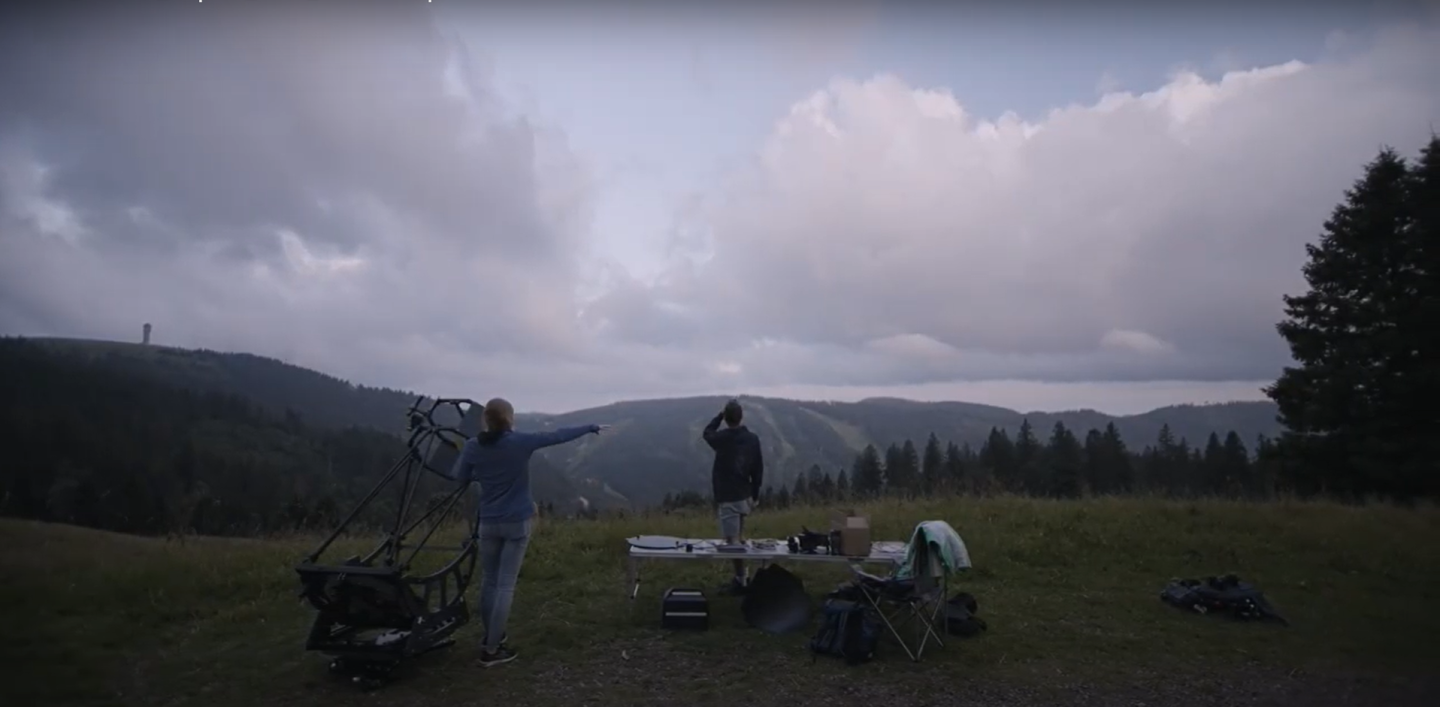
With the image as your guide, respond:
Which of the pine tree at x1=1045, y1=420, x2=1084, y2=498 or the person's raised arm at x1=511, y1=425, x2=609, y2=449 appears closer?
the person's raised arm at x1=511, y1=425, x2=609, y2=449

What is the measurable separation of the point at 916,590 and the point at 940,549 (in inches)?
17.7

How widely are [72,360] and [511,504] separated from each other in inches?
2056

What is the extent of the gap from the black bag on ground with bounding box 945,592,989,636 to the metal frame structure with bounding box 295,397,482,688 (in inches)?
159

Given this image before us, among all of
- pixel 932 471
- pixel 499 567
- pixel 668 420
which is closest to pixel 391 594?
pixel 499 567

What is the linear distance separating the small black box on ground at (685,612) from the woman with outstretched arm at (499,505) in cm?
143

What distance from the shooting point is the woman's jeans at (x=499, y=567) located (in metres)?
5.93

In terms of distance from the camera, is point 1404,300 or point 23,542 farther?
point 1404,300

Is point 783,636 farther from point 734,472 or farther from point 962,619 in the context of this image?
point 734,472

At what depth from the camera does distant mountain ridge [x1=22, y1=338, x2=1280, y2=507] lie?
72000 millimetres

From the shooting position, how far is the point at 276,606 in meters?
8.04

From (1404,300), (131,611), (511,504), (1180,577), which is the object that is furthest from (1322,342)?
(131,611)

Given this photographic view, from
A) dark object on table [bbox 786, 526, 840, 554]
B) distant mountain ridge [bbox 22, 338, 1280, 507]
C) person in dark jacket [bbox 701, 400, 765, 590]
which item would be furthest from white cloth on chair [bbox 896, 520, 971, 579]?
distant mountain ridge [bbox 22, 338, 1280, 507]

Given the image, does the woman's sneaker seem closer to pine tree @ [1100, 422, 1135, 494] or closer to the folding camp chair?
the folding camp chair

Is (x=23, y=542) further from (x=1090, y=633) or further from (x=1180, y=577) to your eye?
(x=1180, y=577)
